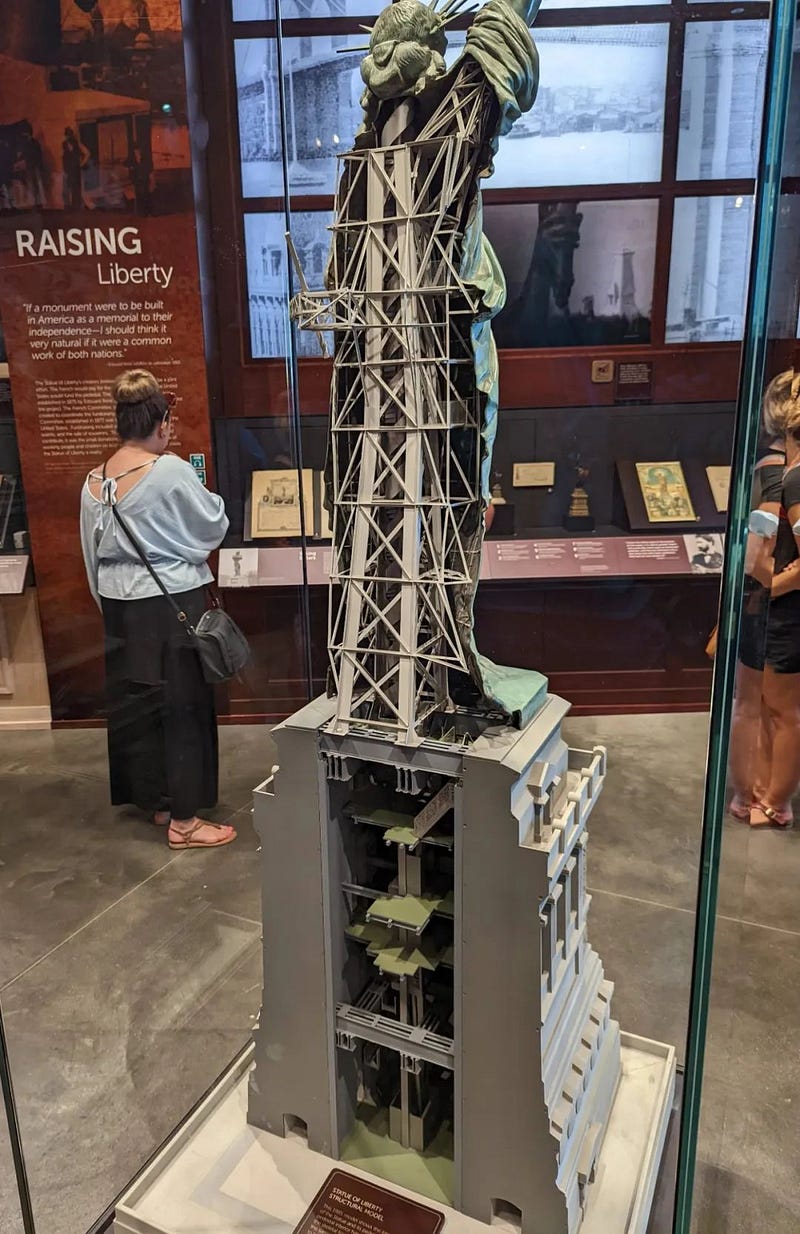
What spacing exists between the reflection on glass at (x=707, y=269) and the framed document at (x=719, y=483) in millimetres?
435

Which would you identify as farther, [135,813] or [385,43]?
[135,813]

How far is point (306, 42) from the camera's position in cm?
238

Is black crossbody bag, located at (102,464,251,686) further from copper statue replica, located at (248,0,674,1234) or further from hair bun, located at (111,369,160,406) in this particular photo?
copper statue replica, located at (248,0,674,1234)

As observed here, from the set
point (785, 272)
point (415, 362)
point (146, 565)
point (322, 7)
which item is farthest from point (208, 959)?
point (322, 7)

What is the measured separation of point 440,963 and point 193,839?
1.81 m

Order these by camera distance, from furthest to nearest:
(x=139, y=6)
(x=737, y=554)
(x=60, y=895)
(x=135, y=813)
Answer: (x=135, y=813) → (x=60, y=895) → (x=139, y=6) → (x=737, y=554)

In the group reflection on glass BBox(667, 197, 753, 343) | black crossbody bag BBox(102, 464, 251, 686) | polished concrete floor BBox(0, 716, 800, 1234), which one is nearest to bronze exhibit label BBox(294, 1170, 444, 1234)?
polished concrete floor BBox(0, 716, 800, 1234)

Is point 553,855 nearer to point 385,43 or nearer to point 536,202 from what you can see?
point 385,43

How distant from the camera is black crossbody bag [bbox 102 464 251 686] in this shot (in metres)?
2.81

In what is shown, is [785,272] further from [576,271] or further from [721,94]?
[576,271]

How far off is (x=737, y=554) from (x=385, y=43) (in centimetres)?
101

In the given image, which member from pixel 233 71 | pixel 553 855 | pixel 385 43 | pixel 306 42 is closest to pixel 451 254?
pixel 385 43

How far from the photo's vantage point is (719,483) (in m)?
2.90

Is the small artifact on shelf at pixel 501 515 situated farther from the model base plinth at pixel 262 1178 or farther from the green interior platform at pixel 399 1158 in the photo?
the green interior platform at pixel 399 1158
